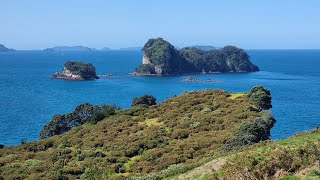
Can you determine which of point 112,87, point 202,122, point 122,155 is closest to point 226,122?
point 202,122

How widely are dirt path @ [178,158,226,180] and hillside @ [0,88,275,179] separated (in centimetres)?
246

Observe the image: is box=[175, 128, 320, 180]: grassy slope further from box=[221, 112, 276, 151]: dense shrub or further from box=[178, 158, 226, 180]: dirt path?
box=[221, 112, 276, 151]: dense shrub

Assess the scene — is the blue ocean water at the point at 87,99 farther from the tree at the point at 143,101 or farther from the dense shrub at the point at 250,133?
the dense shrub at the point at 250,133

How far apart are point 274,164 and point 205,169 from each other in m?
4.32

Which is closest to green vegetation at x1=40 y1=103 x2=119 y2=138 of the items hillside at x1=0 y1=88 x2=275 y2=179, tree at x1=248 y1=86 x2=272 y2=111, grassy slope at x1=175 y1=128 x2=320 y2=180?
hillside at x1=0 y1=88 x2=275 y2=179

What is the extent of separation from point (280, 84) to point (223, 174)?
16054cm

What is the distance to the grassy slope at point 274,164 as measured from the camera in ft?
58.9

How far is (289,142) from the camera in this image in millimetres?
22359

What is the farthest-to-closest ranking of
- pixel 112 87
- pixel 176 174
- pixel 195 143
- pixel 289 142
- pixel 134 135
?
pixel 112 87 → pixel 134 135 → pixel 195 143 → pixel 176 174 → pixel 289 142

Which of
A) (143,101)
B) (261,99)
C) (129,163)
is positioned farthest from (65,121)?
(129,163)

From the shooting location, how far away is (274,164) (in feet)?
61.9

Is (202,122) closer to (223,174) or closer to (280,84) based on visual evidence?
(223,174)

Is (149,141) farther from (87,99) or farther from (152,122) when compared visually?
(87,99)

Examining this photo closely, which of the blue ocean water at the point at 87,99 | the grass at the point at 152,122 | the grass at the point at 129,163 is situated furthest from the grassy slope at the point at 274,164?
the blue ocean water at the point at 87,99
